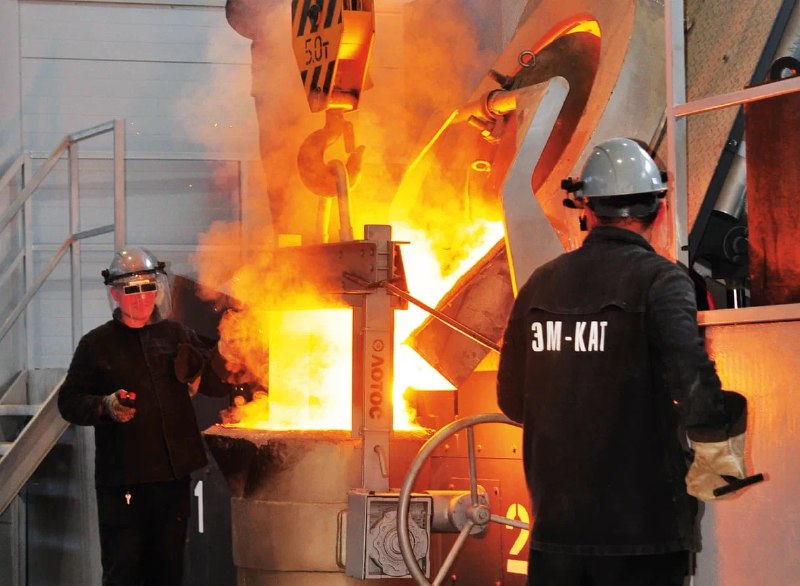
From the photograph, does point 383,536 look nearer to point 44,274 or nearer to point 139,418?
point 139,418

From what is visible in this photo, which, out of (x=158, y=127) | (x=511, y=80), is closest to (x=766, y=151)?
(x=511, y=80)

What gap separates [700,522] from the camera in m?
3.47

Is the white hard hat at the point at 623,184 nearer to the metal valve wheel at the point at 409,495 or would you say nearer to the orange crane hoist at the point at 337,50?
the metal valve wheel at the point at 409,495

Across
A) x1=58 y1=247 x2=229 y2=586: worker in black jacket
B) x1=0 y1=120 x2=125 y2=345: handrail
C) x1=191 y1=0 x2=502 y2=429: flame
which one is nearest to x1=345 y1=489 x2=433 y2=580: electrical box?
x1=191 y1=0 x2=502 y2=429: flame

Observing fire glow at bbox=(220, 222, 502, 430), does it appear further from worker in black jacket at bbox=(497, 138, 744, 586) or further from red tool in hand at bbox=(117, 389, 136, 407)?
worker in black jacket at bbox=(497, 138, 744, 586)

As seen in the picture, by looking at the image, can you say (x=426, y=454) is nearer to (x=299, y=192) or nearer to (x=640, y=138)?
(x=640, y=138)

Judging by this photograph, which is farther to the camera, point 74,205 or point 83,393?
point 74,205

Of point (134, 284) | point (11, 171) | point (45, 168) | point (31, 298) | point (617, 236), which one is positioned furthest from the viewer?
point (11, 171)

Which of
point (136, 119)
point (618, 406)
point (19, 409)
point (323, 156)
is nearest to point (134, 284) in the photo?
point (323, 156)

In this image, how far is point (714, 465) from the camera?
279 cm

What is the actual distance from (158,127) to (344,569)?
11.6ft

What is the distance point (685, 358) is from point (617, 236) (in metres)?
0.41

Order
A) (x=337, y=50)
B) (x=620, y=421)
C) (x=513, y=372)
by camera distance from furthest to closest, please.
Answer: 1. (x=337, y=50)
2. (x=513, y=372)
3. (x=620, y=421)

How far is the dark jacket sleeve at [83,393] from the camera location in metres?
5.03
